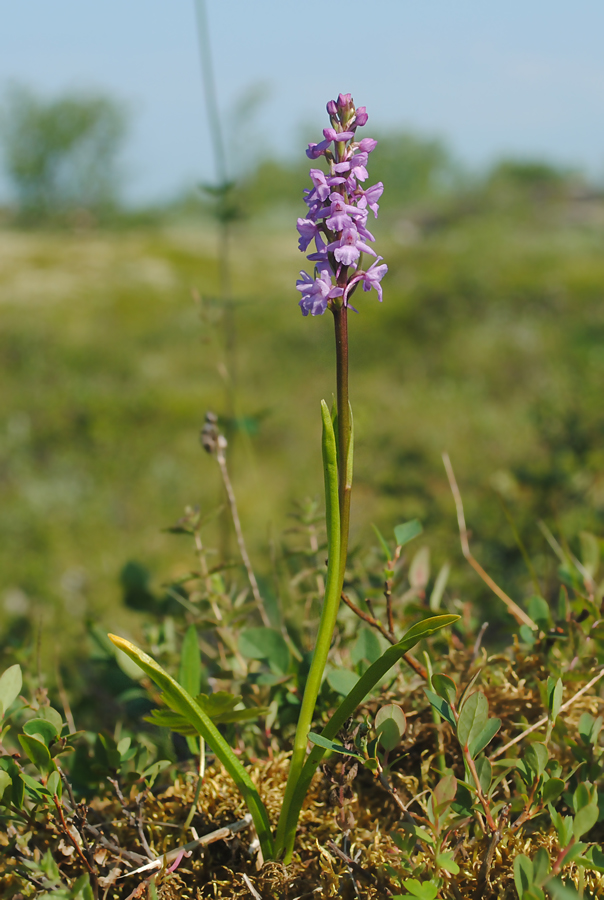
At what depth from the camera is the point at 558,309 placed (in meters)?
7.60

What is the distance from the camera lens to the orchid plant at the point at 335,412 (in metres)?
0.79

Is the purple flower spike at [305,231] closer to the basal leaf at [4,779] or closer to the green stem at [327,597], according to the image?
the green stem at [327,597]

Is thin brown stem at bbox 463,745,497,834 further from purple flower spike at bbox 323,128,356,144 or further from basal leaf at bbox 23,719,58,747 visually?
purple flower spike at bbox 323,128,356,144

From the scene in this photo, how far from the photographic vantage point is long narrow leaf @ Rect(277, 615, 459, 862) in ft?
2.57

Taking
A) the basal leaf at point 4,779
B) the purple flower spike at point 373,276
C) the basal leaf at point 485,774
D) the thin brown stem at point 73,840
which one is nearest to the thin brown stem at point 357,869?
the basal leaf at point 485,774

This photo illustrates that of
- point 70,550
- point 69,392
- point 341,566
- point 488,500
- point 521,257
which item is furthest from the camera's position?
point 521,257

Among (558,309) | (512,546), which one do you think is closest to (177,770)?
(512,546)

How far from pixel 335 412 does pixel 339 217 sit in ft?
0.75

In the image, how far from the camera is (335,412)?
0.87 m

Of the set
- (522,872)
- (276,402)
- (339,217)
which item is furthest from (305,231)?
(276,402)

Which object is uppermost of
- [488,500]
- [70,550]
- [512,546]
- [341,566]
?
[341,566]

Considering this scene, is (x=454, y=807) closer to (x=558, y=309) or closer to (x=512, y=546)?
(x=512, y=546)

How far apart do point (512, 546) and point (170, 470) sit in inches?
115

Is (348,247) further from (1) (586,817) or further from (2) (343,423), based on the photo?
(1) (586,817)
